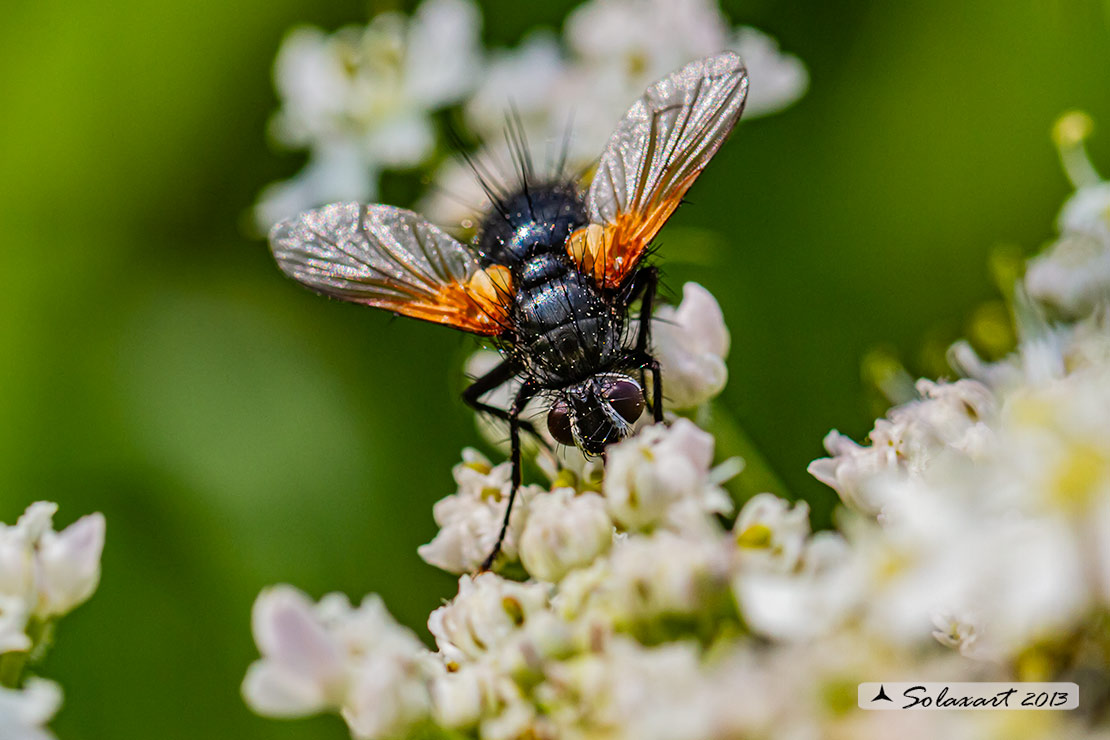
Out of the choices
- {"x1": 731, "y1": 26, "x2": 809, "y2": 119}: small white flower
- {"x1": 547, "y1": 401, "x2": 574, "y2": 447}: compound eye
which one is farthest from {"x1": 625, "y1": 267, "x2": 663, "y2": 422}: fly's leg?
{"x1": 731, "y1": 26, "x2": 809, "y2": 119}: small white flower

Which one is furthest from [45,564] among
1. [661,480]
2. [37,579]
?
[661,480]

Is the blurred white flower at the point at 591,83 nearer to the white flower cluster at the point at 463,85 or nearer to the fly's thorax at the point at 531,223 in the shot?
the white flower cluster at the point at 463,85

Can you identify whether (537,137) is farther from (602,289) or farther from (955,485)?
(955,485)

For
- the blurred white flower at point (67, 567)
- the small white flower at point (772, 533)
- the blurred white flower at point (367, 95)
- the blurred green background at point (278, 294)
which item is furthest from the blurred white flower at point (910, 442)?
the blurred white flower at point (367, 95)

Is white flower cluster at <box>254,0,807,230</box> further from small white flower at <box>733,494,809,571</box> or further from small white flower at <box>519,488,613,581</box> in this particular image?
small white flower at <box>733,494,809,571</box>

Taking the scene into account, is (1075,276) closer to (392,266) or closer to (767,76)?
(767,76)

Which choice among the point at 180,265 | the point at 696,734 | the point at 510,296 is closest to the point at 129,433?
the point at 180,265
